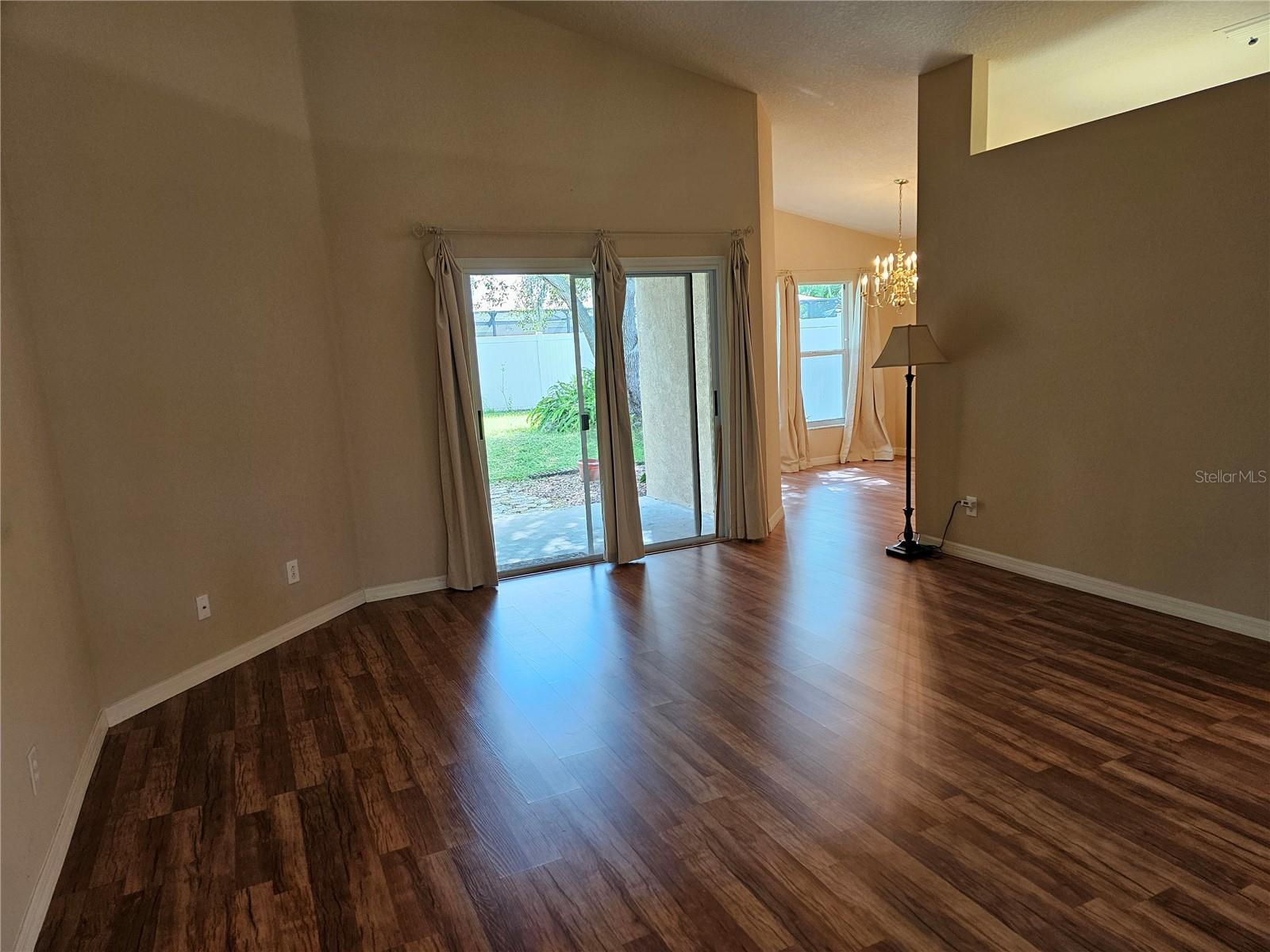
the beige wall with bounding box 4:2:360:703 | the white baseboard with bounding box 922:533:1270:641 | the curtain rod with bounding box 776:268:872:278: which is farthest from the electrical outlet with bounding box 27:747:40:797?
the curtain rod with bounding box 776:268:872:278

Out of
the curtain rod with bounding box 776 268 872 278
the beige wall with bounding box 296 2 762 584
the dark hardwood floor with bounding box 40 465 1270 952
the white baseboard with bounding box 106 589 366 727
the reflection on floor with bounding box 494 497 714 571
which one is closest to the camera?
the dark hardwood floor with bounding box 40 465 1270 952

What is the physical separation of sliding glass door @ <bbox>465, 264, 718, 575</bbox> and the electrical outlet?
293cm

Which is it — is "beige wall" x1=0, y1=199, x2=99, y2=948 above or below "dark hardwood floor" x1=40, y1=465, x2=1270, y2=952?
above

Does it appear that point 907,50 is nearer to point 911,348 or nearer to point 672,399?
point 911,348

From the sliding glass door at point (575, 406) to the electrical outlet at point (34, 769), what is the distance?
2.93 m

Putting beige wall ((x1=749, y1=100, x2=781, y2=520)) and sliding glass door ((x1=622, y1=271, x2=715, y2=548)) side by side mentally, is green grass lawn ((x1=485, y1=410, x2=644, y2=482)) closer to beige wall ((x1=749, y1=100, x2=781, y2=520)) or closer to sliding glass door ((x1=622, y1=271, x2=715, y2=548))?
sliding glass door ((x1=622, y1=271, x2=715, y2=548))

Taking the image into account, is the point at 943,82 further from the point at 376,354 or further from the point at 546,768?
the point at 546,768

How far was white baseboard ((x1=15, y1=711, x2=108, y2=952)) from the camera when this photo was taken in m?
2.03

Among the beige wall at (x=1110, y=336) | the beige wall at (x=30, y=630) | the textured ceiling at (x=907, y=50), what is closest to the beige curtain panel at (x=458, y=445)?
the textured ceiling at (x=907, y=50)

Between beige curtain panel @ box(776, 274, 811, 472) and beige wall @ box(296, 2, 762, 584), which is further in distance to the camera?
beige curtain panel @ box(776, 274, 811, 472)

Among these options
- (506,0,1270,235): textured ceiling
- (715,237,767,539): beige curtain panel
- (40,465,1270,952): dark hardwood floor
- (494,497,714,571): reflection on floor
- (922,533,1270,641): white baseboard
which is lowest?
(40,465,1270,952): dark hardwood floor

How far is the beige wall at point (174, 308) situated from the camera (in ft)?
10.4

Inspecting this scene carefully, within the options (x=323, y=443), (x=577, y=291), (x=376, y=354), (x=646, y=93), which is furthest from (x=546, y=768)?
(x=646, y=93)

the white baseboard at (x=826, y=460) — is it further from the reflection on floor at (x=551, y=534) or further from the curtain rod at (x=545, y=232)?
the curtain rod at (x=545, y=232)
